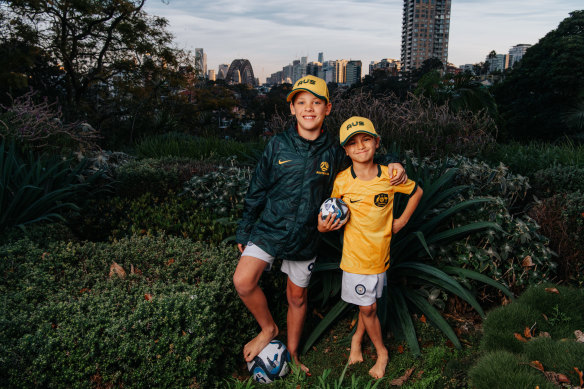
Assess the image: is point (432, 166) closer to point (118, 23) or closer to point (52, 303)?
point (52, 303)

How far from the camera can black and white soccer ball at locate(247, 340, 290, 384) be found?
9.13 ft

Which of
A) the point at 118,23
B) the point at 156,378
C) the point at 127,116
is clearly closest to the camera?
the point at 156,378

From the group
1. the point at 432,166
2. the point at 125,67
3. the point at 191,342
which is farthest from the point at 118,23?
the point at 191,342

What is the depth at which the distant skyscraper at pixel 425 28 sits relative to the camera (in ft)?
354

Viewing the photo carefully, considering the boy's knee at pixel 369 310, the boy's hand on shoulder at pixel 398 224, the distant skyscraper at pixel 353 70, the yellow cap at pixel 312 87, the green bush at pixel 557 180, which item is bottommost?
the boy's knee at pixel 369 310

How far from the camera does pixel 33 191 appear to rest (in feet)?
13.9

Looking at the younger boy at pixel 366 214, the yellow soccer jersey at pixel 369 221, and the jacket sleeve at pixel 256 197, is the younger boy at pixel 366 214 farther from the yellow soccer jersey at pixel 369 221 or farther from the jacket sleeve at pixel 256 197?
the jacket sleeve at pixel 256 197

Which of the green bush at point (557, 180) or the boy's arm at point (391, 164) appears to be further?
the green bush at point (557, 180)

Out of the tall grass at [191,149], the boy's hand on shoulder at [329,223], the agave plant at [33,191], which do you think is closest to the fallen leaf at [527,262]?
the boy's hand on shoulder at [329,223]

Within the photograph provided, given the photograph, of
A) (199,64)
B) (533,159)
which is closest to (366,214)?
(533,159)

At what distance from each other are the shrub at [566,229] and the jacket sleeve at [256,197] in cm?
286

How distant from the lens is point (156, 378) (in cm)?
243

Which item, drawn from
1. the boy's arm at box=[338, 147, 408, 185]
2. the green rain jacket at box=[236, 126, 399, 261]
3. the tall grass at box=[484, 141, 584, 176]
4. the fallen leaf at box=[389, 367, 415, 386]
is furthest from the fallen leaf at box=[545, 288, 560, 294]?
the tall grass at box=[484, 141, 584, 176]

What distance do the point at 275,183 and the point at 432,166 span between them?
91.3 inches
